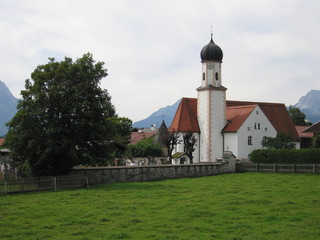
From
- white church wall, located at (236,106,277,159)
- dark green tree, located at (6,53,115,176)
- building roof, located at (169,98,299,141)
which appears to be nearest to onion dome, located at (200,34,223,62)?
building roof, located at (169,98,299,141)

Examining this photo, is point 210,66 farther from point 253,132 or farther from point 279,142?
point 279,142

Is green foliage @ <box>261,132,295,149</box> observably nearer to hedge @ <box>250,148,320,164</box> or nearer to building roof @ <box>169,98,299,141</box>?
building roof @ <box>169,98,299,141</box>

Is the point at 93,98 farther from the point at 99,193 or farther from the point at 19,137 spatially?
the point at 99,193

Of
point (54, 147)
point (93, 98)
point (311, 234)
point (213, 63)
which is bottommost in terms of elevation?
point (311, 234)

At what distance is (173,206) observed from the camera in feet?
72.1

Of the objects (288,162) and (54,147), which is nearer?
(54,147)

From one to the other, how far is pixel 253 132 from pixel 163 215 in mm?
46234

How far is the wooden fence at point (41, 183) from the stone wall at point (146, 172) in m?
1.67

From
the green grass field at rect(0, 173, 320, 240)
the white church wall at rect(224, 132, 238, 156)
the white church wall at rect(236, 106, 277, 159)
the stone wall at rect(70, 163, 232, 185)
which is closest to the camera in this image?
the green grass field at rect(0, 173, 320, 240)

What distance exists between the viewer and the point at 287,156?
49.3 metres

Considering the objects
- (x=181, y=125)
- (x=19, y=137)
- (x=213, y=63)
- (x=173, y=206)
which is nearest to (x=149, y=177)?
(x=19, y=137)

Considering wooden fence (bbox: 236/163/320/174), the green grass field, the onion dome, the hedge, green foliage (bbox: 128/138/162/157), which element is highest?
the onion dome

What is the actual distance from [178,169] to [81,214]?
2438 centimetres

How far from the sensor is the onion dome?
6538 cm
